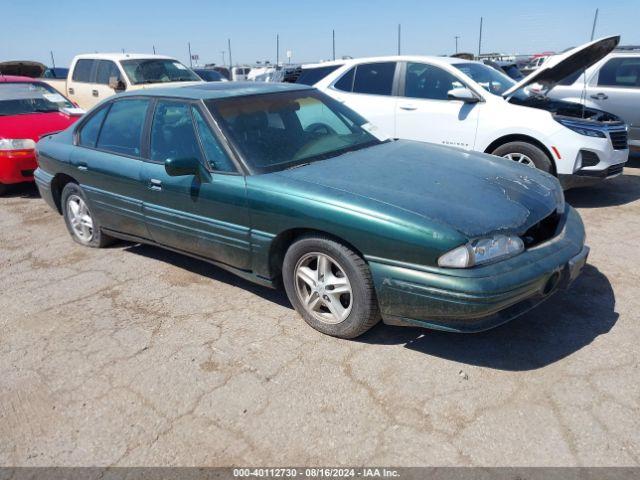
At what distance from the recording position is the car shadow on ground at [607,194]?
19.2ft

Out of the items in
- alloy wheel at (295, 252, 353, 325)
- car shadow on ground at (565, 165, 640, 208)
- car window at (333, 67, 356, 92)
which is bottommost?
car shadow on ground at (565, 165, 640, 208)

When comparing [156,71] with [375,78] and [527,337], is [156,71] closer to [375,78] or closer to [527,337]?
[375,78]

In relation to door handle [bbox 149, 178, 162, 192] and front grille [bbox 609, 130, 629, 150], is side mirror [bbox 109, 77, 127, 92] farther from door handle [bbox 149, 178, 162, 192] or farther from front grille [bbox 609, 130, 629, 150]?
front grille [bbox 609, 130, 629, 150]

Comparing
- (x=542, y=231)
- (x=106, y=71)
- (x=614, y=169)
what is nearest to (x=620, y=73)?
(x=614, y=169)

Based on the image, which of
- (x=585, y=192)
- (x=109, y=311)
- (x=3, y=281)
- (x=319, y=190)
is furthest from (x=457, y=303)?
(x=585, y=192)

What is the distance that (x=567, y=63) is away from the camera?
5727mm

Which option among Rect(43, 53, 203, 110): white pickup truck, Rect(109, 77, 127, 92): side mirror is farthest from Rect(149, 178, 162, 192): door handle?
Rect(109, 77, 127, 92): side mirror

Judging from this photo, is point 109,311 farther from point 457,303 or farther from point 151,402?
point 457,303

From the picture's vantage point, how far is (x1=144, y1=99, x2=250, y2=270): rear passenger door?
11.2ft

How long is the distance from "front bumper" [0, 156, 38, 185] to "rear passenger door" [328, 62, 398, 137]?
3952mm

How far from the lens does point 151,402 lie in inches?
108

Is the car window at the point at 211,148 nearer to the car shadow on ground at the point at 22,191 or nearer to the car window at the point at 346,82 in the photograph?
the car window at the point at 346,82

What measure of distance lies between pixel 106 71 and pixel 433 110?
6.93 metres

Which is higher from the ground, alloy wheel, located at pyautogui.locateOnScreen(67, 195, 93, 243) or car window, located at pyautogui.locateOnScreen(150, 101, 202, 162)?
car window, located at pyautogui.locateOnScreen(150, 101, 202, 162)
